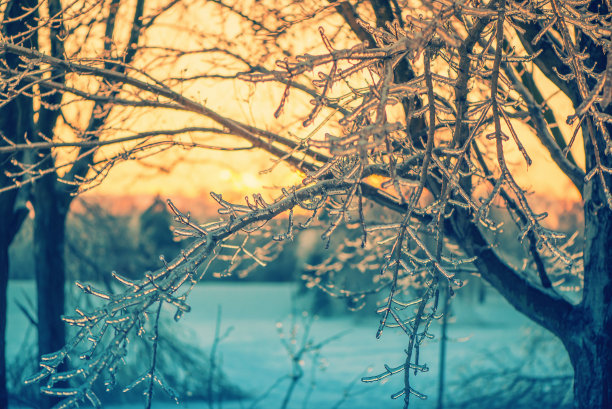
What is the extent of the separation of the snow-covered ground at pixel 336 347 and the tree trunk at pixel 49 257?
1605 mm

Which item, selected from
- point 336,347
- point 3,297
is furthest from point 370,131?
point 336,347

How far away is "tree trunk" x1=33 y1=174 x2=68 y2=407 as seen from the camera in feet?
24.7

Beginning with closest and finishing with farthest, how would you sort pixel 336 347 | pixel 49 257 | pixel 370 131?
pixel 370 131
pixel 49 257
pixel 336 347

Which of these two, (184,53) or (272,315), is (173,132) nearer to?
(184,53)

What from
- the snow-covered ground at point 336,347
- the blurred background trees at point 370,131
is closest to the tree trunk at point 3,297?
the blurred background trees at point 370,131

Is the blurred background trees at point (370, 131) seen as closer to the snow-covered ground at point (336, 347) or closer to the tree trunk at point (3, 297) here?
the tree trunk at point (3, 297)

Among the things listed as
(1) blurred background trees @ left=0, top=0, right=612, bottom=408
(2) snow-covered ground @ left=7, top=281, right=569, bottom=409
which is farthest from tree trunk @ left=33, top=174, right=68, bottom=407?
(2) snow-covered ground @ left=7, top=281, right=569, bottom=409

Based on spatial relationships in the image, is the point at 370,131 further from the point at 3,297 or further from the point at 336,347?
the point at 336,347

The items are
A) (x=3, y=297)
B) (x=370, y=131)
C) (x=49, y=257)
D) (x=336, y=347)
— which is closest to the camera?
(x=370, y=131)

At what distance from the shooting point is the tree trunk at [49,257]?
7.52m

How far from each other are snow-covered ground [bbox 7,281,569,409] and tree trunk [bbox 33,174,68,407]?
5.26ft

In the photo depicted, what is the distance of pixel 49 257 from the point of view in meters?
7.74

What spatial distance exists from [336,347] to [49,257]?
1018cm

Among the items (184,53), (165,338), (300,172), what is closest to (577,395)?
(300,172)
